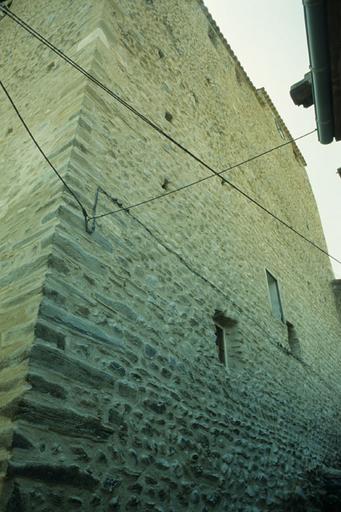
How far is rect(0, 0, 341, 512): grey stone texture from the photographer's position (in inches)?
95.3

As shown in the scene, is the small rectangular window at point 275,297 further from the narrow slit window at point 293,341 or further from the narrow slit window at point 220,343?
the narrow slit window at point 220,343

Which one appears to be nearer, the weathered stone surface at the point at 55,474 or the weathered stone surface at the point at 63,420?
the weathered stone surface at the point at 55,474

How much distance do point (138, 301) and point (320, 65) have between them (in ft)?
7.98

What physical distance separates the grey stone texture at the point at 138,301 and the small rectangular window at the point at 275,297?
0.20 metres

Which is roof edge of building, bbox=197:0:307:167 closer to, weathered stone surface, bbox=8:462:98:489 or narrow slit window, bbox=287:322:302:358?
narrow slit window, bbox=287:322:302:358

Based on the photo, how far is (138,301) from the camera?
3.48m

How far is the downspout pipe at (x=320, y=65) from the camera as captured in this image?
241cm

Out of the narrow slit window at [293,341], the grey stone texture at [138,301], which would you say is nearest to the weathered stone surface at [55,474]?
the grey stone texture at [138,301]

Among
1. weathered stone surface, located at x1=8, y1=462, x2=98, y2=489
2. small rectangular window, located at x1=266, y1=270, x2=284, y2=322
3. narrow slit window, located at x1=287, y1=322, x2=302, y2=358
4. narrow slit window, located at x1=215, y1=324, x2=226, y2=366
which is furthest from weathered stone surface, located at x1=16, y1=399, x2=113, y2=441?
narrow slit window, located at x1=287, y1=322, x2=302, y2=358

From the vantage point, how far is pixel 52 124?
409cm

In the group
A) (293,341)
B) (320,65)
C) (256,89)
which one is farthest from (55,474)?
(256,89)

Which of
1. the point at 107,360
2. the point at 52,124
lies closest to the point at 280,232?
the point at 52,124

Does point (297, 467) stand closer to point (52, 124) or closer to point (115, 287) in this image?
point (115, 287)

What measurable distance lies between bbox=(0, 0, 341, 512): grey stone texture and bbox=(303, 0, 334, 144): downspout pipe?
6.57 feet
